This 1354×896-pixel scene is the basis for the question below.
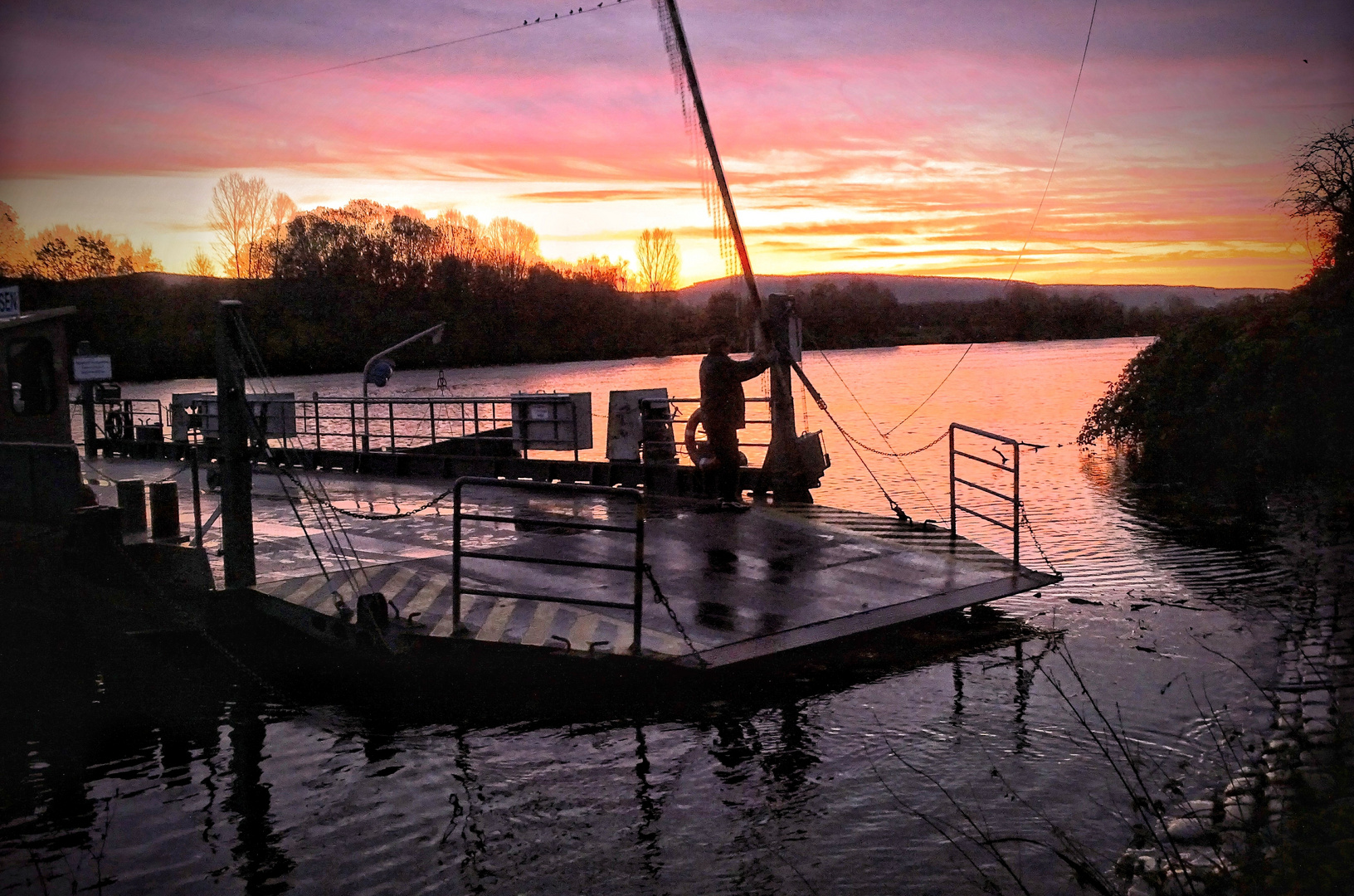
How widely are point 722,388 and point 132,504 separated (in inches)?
282

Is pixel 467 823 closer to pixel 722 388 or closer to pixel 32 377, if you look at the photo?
pixel 722 388

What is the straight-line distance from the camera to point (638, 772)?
290 inches

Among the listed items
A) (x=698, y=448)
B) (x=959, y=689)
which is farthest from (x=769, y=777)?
(x=698, y=448)

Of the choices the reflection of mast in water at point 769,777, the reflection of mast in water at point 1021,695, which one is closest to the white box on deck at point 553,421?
the reflection of mast in water at point 1021,695

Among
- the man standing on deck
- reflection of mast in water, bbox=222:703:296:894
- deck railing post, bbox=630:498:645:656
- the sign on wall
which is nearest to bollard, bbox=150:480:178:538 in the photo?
reflection of mast in water, bbox=222:703:296:894

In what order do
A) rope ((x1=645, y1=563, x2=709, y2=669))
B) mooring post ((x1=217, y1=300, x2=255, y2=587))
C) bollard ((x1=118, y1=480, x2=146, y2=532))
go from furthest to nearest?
bollard ((x1=118, y1=480, x2=146, y2=532)) < mooring post ((x1=217, y1=300, x2=255, y2=587)) < rope ((x1=645, y1=563, x2=709, y2=669))

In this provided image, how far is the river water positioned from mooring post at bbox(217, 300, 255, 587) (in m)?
1.19

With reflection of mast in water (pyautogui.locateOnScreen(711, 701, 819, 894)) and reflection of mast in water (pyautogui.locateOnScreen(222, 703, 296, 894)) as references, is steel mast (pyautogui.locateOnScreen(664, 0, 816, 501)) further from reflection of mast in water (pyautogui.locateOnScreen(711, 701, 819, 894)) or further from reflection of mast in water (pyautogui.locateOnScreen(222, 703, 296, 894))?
reflection of mast in water (pyautogui.locateOnScreen(222, 703, 296, 894))

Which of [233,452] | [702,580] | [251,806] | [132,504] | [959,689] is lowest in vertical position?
[251,806]

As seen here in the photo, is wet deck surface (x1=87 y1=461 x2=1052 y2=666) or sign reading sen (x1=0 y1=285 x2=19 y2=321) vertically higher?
sign reading sen (x1=0 y1=285 x2=19 y2=321)

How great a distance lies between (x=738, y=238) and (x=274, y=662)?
7.91 meters

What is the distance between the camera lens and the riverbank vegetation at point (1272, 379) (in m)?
22.9

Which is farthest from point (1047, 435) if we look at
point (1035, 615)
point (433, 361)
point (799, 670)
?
point (433, 361)

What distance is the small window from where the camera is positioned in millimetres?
12719
